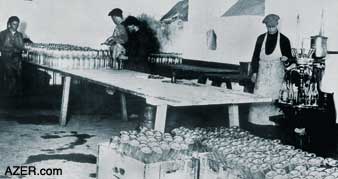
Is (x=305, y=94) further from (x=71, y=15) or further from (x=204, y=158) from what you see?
(x=71, y=15)

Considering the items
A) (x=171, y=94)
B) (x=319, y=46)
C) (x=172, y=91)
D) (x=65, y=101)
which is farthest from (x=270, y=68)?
(x=65, y=101)

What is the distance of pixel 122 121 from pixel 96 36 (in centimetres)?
360

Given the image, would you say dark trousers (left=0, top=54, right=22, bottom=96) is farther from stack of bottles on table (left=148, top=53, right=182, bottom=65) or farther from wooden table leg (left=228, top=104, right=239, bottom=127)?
wooden table leg (left=228, top=104, right=239, bottom=127)

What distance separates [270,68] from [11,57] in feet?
14.7

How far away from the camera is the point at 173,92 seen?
3.49 m

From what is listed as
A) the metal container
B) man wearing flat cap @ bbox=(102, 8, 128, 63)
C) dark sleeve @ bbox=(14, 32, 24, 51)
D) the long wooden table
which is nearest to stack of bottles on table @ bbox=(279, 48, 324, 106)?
the long wooden table

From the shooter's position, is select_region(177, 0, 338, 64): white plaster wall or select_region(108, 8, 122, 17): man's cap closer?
select_region(177, 0, 338, 64): white plaster wall

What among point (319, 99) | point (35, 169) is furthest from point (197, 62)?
point (35, 169)

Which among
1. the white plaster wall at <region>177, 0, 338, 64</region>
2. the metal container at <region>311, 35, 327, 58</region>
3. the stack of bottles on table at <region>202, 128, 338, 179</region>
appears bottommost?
the stack of bottles on table at <region>202, 128, 338, 179</region>

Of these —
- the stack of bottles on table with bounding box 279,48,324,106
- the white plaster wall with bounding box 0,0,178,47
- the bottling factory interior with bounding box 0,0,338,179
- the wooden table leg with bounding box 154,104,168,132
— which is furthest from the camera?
the white plaster wall with bounding box 0,0,178,47

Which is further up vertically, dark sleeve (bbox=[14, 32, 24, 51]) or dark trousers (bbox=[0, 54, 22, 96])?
dark sleeve (bbox=[14, 32, 24, 51])

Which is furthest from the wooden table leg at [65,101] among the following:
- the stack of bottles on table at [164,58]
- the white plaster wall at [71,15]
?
the white plaster wall at [71,15]

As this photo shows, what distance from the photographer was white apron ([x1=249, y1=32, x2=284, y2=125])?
4777 millimetres

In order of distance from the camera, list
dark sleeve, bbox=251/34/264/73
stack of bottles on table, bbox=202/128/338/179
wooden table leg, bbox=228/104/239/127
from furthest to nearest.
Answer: dark sleeve, bbox=251/34/264/73 → wooden table leg, bbox=228/104/239/127 → stack of bottles on table, bbox=202/128/338/179
